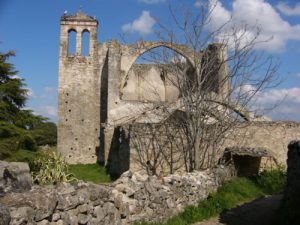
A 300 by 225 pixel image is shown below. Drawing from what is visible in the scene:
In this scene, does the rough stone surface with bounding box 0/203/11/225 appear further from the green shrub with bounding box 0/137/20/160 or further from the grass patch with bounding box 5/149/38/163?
the grass patch with bounding box 5/149/38/163

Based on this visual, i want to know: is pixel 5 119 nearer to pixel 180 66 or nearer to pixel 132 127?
pixel 132 127

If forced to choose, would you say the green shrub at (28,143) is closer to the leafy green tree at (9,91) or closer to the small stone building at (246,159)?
the leafy green tree at (9,91)

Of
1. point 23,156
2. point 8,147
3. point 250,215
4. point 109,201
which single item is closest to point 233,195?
point 250,215

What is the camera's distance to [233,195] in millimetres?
10203

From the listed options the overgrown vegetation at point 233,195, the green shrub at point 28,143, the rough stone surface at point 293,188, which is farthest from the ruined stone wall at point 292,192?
the green shrub at point 28,143

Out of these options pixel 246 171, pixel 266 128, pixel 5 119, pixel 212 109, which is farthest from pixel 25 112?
pixel 266 128

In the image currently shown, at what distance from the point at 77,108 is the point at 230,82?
570 inches

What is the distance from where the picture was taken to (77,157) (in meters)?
24.6

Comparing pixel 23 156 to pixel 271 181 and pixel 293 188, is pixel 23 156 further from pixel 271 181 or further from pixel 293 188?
pixel 293 188

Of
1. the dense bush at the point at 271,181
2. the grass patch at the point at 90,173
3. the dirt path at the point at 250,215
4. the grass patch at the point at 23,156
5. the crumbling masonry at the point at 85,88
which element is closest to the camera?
the dirt path at the point at 250,215

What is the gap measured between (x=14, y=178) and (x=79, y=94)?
21.1 m

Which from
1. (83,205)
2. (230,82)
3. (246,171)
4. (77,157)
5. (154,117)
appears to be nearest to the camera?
(83,205)

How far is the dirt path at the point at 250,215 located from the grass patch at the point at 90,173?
7732 mm

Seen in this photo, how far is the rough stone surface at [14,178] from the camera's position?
4.43 metres
